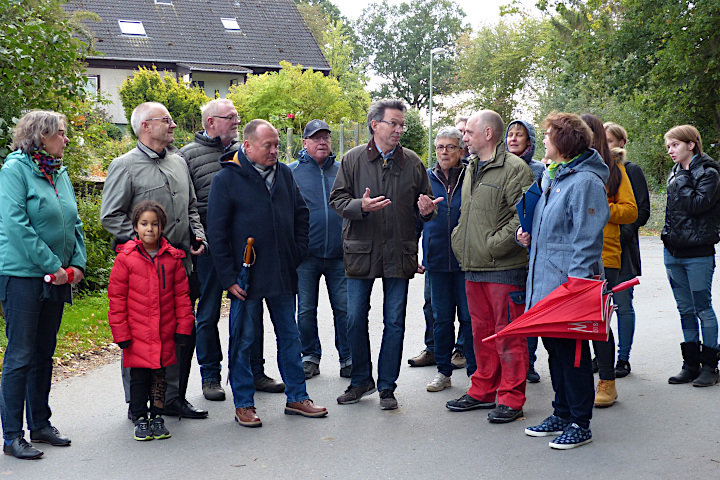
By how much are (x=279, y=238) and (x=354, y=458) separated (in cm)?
172

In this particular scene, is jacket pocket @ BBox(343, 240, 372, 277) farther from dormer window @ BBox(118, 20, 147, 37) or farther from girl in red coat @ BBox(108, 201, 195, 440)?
dormer window @ BBox(118, 20, 147, 37)

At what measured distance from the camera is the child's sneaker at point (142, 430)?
5219 mm

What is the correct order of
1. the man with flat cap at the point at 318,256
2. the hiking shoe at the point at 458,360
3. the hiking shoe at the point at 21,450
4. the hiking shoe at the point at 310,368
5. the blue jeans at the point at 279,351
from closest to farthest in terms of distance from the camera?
the hiking shoe at the point at 21,450
the blue jeans at the point at 279,351
the hiking shoe at the point at 310,368
the man with flat cap at the point at 318,256
the hiking shoe at the point at 458,360

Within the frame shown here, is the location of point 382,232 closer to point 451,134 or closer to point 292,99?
point 451,134

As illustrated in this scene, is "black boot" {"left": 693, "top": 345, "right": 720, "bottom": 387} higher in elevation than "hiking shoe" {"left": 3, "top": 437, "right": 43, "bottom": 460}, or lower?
higher

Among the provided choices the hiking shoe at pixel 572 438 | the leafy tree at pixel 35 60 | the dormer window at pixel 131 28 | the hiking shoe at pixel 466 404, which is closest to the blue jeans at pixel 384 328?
the hiking shoe at pixel 466 404

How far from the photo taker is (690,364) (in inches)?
257

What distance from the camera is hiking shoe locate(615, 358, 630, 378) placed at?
6754mm

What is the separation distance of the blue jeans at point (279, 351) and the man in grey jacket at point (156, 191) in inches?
15.9

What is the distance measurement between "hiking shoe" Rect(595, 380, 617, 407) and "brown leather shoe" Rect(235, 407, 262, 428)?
2.58 m

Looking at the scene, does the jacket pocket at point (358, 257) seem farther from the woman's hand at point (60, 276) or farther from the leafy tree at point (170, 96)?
the leafy tree at point (170, 96)

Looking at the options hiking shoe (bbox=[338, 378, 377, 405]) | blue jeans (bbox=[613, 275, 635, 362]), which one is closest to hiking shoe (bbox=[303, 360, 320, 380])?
hiking shoe (bbox=[338, 378, 377, 405])

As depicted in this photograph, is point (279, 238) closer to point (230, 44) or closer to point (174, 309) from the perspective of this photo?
point (174, 309)

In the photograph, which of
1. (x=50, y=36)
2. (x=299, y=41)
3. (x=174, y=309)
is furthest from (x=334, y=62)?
(x=174, y=309)
